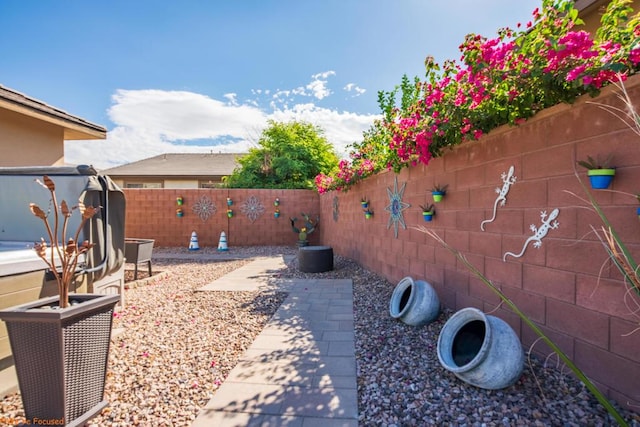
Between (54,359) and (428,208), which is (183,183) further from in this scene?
(54,359)

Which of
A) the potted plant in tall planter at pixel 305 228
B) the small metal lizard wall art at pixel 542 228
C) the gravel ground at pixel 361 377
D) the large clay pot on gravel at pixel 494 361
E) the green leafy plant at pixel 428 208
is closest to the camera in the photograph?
the gravel ground at pixel 361 377

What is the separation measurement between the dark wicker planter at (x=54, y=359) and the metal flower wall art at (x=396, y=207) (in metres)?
3.59

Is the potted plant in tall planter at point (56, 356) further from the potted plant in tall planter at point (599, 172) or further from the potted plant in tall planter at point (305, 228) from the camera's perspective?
the potted plant in tall planter at point (305, 228)

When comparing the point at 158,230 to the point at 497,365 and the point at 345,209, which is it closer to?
the point at 345,209

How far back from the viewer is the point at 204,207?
10375mm

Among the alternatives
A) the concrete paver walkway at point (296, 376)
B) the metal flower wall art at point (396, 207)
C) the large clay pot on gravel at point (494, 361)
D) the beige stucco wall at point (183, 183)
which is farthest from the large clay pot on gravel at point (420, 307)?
the beige stucco wall at point (183, 183)

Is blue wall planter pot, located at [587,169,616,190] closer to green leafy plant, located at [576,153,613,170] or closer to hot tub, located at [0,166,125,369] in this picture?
green leafy plant, located at [576,153,613,170]

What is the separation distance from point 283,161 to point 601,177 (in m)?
11.2

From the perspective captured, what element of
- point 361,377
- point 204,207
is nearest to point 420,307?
point 361,377

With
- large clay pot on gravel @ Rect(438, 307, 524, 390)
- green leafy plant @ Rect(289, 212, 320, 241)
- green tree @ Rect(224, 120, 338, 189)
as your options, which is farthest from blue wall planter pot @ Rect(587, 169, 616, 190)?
green tree @ Rect(224, 120, 338, 189)

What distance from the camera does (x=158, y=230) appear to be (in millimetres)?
10406

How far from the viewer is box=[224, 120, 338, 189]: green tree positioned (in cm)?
1240

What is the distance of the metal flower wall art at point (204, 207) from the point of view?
10375 mm

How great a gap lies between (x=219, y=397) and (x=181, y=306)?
2369mm
